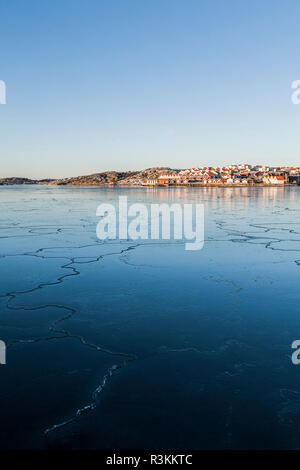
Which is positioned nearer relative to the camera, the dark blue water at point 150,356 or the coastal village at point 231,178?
the dark blue water at point 150,356

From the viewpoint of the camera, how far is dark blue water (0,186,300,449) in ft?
7.55

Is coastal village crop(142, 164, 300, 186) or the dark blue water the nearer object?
the dark blue water

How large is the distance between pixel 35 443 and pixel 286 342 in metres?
2.46

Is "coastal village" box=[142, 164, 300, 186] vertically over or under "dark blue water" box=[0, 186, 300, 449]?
over

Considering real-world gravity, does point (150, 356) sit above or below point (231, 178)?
below

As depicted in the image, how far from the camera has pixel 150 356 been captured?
3.24 metres

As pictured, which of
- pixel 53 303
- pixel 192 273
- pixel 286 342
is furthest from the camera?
pixel 192 273

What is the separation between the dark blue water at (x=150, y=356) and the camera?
2301 mm

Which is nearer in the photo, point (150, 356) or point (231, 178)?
point (150, 356)

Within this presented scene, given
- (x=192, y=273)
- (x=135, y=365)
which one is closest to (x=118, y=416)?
(x=135, y=365)

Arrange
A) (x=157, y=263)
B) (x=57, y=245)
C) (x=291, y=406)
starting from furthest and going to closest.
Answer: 1. (x=57, y=245)
2. (x=157, y=263)
3. (x=291, y=406)

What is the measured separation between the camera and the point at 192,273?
6203 millimetres
